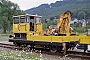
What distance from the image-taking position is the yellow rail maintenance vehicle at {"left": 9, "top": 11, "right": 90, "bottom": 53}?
47.7ft

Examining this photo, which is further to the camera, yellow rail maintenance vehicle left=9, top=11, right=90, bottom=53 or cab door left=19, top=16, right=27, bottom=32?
cab door left=19, top=16, right=27, bottom=32

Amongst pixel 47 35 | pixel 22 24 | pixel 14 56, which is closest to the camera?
pixel 14 56

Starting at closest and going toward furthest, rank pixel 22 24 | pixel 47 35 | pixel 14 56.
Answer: pixel 14 56, pixel 47 35, pixel 22 24

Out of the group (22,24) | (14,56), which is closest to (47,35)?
(22,24)

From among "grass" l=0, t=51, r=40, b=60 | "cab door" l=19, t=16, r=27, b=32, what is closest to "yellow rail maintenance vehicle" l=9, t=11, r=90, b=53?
"cab door" l=19, t=16, r=27, b=32

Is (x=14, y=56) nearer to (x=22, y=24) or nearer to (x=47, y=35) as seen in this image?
(x=47, y=35)

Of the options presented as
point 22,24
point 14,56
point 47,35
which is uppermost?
point 22,24

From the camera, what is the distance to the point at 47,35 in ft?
54.0

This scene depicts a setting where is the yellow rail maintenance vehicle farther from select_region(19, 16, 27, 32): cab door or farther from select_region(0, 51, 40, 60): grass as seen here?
select_region(0, 51, 40, 60): grass

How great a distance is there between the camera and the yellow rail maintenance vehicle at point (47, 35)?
14.5 meters

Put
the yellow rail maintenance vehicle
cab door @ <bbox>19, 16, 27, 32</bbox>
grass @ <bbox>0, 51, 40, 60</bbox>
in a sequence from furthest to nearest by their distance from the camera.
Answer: cab door @ <bbox>19, 16, 27, 32</bbox> < the yellow rail maintenance vehicle < grass @ <bbox>0, 51, 40, 60</bbox>

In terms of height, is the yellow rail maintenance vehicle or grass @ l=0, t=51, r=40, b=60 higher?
the yellow rail maintenance vehicle

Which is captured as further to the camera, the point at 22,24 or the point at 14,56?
the point at 22,24

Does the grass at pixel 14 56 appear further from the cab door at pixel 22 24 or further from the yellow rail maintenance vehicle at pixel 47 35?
the cab door at pixel 22 24
